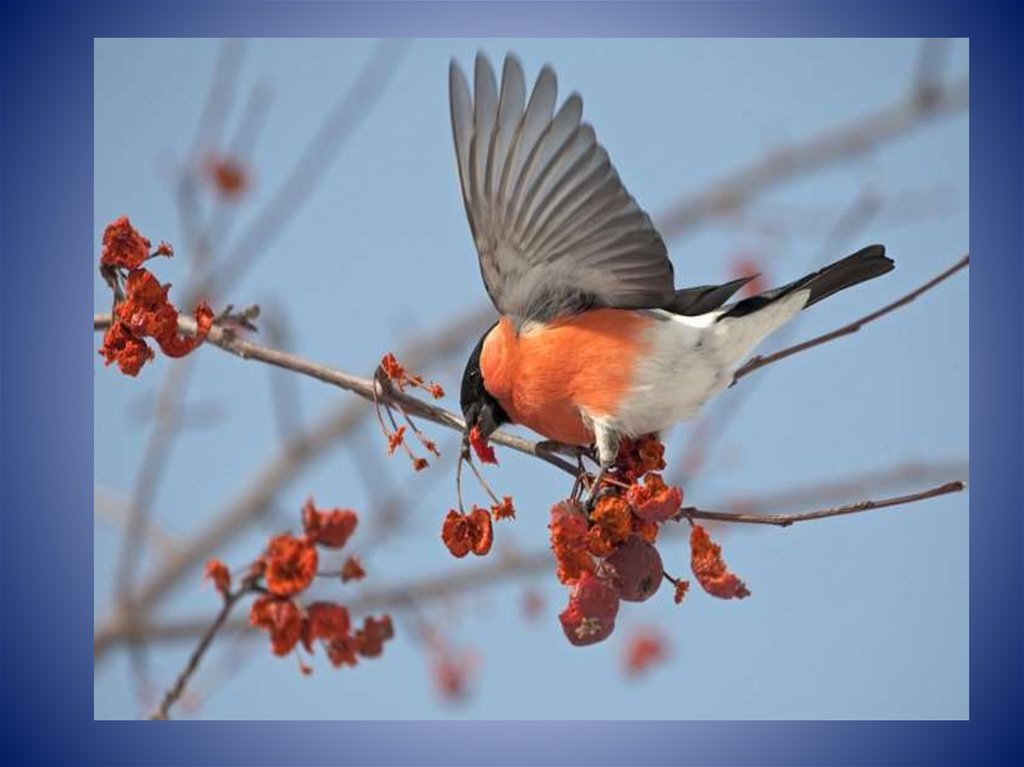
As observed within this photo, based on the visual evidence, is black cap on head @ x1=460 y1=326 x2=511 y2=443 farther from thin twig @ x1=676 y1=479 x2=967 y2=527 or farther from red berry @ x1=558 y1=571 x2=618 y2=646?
thin twig @ x1=676 y1=479 x2=967 y2=527

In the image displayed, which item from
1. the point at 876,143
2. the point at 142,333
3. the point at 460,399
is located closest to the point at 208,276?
the point at 460,399

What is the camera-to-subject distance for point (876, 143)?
4.93 meters

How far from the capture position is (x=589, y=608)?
1.93m

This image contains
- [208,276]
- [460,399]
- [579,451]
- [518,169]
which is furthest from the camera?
[208,276]

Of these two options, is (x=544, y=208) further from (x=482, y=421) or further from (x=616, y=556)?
(x=616, y=556)

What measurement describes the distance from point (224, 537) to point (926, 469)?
8.94 feet

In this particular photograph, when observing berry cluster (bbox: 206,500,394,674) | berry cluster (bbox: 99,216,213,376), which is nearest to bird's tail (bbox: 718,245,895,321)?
berry cluster (bbox: 206,500,394,674)

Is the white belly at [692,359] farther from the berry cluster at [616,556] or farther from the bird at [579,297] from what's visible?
the berry cluster at [616,556]

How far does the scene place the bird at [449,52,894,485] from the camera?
81.4 inches

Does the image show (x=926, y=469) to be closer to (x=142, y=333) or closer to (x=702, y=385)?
(x=702, y=385)

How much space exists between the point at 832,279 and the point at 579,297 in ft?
1.45

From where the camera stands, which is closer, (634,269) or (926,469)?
(634,269)

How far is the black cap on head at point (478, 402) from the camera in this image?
7.70ft

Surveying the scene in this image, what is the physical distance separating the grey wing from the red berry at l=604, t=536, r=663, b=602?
0.49m
